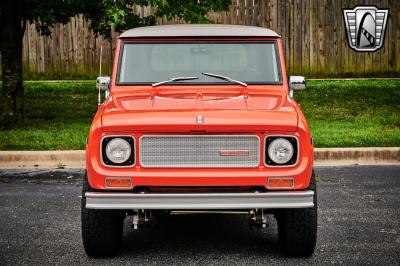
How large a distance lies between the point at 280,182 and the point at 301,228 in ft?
1.57

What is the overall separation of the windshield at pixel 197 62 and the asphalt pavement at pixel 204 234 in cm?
136

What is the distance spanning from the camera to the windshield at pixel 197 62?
271 inches

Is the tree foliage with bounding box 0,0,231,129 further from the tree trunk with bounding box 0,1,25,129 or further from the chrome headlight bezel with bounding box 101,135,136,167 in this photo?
the chrome headlight bezel with bounding box 101,135,136,167

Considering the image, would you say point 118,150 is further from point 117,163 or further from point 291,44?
point 291,44

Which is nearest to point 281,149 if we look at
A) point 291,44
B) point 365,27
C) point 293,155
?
point 293,155

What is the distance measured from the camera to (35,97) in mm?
17172

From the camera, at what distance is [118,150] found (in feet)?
19.0

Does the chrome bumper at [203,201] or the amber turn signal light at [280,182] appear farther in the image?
the amber turn signal light at [280,182]

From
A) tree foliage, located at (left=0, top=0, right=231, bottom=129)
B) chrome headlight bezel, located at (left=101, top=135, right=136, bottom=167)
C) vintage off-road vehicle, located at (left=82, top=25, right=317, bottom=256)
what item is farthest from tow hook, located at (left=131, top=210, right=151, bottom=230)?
tree foliage, located at (left=0, top=0, right=231, bottom=129)

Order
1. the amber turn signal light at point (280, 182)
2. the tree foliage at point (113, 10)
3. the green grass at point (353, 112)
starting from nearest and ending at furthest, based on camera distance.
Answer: the amber turn signal light at point (280, 182)
the green grass at point (353, 112)
the tree foliage at point (113, 10)

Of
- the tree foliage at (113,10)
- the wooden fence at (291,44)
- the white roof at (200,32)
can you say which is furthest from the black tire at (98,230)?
the wooden fence at (291,44)

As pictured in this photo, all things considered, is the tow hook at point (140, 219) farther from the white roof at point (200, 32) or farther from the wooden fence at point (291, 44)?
the wooden fence at point (291, 44)

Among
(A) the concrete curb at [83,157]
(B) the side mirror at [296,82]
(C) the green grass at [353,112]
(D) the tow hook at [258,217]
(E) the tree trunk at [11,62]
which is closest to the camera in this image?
(D) the tow hook at [258,217]

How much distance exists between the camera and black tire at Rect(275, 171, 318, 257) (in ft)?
19.5
